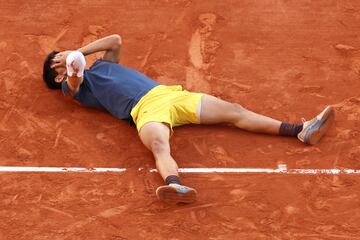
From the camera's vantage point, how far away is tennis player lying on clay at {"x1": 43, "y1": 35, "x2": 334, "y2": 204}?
6586 millimetres

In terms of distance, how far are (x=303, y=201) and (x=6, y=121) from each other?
279 centimetres

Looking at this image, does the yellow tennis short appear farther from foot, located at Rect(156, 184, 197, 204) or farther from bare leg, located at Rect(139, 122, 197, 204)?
foot, located at Rect(156, 184, 197, 204)

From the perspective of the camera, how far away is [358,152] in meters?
6.60

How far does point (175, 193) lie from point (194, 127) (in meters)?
1.11

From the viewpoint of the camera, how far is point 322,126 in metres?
6.65

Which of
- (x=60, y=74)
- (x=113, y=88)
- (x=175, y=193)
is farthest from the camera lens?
(x=60, y=74)

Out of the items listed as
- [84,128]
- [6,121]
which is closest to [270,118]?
[84,128]

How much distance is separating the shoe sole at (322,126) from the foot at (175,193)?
4.13 ft

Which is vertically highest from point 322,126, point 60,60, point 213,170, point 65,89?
point 60,60

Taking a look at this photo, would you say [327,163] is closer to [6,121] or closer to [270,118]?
[270,118]

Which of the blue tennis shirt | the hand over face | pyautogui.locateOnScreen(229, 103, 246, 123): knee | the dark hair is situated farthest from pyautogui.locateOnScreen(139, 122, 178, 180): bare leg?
the dark hair

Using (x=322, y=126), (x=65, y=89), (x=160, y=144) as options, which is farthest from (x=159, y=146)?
(x=322, y=126)

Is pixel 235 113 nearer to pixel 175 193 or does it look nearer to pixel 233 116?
pixel 233 116

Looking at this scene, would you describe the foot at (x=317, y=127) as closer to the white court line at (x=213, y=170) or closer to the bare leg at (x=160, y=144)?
the white court line at (x=213, y=170)
